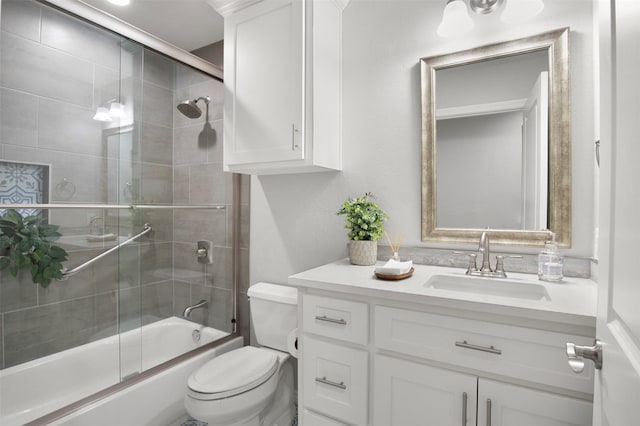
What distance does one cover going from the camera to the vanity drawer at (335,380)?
1181 millimetres

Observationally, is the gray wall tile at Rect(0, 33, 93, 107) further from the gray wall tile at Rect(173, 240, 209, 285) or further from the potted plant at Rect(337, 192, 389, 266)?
the potted plant at Rect(337, 192, 389, 266)

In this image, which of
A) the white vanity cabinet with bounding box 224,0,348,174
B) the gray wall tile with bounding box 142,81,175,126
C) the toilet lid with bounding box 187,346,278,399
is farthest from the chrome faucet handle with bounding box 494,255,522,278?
the gray wall tile with bounding box 142,81,175,126

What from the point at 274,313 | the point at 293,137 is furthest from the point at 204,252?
the point at 293,137

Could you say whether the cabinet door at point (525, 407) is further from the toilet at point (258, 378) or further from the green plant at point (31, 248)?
the green plant at point (31, 248)

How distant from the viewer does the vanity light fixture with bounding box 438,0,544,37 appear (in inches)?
52.9

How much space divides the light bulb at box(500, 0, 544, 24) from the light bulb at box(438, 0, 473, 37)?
140mm

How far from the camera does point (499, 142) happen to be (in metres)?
1.45

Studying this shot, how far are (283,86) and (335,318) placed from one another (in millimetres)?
1128

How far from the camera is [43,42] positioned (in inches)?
59.6

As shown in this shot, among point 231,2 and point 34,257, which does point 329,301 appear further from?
point 231,2

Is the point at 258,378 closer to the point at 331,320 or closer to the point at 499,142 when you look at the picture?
the point at 331,320

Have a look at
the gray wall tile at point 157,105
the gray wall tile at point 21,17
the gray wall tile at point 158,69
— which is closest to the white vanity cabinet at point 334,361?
the gray wall tile at point 157,105

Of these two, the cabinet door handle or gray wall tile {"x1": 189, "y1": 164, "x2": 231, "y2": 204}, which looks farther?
gray wall tile {"x1": 189, "y1": 164, "x2": 231, "y2": 204}

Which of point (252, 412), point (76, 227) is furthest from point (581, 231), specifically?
point (76, 227)
